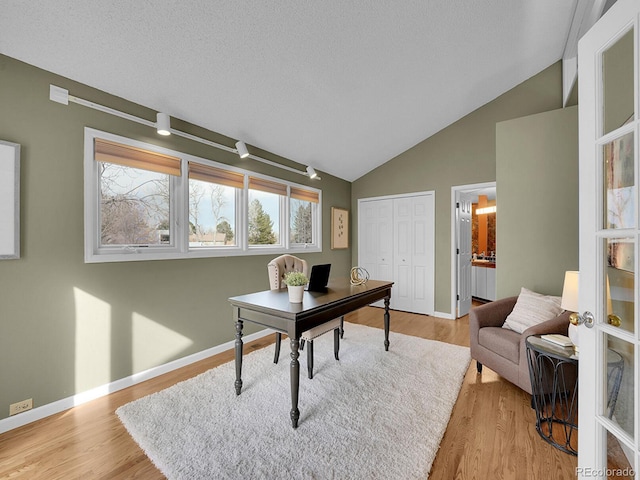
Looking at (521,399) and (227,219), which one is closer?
(521,399)

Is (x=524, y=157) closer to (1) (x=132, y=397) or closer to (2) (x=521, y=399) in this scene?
(2) (x=521, y=399)

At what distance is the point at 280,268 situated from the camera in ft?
9.01

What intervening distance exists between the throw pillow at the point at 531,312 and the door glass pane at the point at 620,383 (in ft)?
4.75

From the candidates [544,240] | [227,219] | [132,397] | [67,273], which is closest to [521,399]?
[544,240]

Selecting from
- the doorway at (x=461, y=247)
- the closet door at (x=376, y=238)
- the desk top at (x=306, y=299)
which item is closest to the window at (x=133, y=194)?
the desk top at (x=306, y=299)

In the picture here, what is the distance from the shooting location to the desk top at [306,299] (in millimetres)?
1846

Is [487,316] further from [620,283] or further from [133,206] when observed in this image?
[133,206]

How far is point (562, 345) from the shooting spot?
5.88 feet

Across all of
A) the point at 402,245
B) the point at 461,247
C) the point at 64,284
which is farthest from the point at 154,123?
the point at 461,247

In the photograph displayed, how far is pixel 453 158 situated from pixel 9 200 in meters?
4.83

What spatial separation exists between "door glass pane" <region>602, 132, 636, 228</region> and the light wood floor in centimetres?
136

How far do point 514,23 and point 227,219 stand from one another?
138 inches

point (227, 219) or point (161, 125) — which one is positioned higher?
point (161, 125)

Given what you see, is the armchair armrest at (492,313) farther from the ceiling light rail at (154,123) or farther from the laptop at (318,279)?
the ceiling light rail at (154,123)
